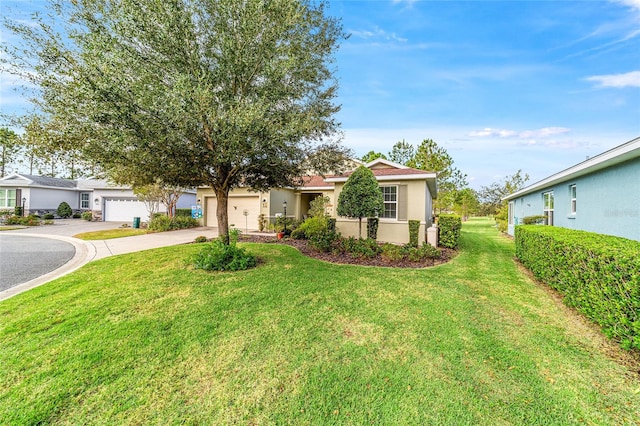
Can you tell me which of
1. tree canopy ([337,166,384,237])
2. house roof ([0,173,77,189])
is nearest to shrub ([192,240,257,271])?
tree canopy ([337,166,384,237])

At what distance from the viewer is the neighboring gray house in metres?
5.61

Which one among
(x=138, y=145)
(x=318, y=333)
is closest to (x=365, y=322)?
(x=318, y=333)

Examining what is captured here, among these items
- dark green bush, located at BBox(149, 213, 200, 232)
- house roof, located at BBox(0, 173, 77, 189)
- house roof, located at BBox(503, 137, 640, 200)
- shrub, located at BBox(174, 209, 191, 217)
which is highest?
house roof, located at BBox(0, 173, 77, 189)

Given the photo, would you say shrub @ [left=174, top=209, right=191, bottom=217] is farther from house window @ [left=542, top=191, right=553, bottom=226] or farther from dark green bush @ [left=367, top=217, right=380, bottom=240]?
house window @ [left=542, top=191, right=553, bottom=226]

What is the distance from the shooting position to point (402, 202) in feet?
36.5

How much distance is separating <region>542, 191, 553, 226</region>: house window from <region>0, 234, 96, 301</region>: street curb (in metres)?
18.2

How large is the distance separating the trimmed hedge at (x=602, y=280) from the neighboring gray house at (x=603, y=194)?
1.93 m

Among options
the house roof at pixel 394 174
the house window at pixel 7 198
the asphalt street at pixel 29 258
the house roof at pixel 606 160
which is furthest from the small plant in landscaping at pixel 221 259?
the house window at pixel 7 198

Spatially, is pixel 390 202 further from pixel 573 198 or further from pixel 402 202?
pixel 573 198

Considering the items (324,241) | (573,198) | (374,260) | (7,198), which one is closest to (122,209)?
(7,198)

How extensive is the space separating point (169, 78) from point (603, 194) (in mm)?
11351

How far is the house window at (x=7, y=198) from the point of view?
2181cm

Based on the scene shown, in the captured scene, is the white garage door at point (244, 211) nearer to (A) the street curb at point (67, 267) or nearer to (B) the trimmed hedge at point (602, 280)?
(A) the street curb at point (67, 267)

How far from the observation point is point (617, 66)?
841 cm
